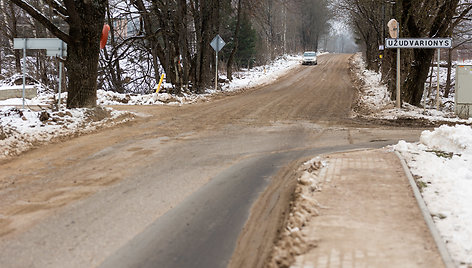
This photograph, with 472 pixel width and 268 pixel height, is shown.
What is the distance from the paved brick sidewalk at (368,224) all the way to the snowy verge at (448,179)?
21cm

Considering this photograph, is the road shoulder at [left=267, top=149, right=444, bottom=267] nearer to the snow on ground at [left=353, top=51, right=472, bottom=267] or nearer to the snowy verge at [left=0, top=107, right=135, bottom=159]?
the snow on ground at [left=353, top=51, right=472, bottom=267]

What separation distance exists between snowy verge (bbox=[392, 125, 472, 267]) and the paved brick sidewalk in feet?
0.69

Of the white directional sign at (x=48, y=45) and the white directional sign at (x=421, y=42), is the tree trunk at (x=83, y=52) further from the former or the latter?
the white directional sign at (x=421, y=42)

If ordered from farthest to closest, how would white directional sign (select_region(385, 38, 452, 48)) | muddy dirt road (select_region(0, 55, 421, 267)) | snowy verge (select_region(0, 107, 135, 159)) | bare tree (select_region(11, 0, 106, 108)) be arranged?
white directional sign (select_region(385, 38, 452, 48)), bare tree (select_region(11, 0, 106, 108)), snowy verge (select_region(0, 107, 135, 159)), muddy dirt road (select_region(0, 55, 421, 267))

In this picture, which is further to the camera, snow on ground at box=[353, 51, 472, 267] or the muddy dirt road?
the muddy dirt road

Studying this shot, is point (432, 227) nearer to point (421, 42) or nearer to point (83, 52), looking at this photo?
point (421, 42)

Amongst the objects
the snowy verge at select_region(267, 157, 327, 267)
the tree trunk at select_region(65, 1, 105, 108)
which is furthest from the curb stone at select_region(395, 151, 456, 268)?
the tree trunk at select_region(65, 1, 105, 108)

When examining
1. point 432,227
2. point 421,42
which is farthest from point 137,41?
point 432,227

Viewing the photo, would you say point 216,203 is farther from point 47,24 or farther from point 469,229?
point 47,24

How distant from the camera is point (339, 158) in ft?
27.9

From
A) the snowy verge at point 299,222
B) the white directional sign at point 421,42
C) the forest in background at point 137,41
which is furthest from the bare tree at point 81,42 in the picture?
the white directional sign at point 421,42

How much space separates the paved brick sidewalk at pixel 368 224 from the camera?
4.13 metres

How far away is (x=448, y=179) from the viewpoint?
6680mm

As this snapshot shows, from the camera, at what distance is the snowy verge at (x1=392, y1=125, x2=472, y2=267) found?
4.60 metres
